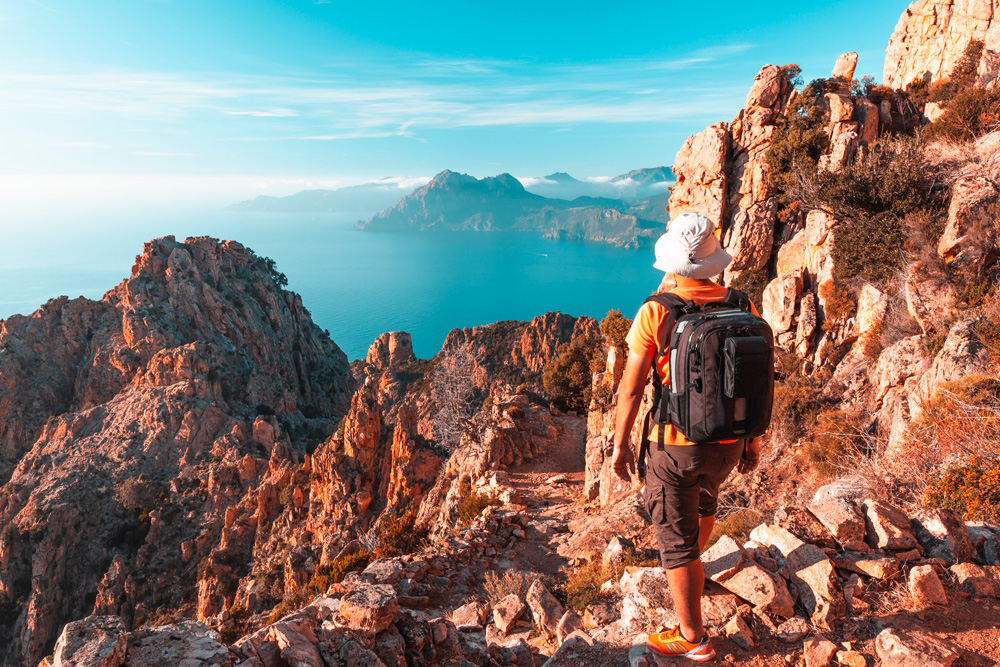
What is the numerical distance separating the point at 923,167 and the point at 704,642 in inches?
480

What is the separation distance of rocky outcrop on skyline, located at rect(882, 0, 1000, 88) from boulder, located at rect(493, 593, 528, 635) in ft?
55.7

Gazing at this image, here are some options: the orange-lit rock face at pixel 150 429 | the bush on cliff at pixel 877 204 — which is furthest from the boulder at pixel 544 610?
the orange-lit rock face at pixel 150 429

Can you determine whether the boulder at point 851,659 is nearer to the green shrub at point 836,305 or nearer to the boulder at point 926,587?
the boulder at point 926,587

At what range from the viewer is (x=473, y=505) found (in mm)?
12070

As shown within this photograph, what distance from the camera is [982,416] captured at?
5.41 meters

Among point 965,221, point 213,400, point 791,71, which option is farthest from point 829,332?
point 213,400

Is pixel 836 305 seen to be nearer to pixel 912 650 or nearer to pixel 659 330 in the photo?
pixel 912 650

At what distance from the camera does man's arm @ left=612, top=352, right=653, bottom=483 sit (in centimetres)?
265

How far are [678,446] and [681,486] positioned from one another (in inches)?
10.6

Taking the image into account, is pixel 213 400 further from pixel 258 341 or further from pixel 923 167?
pixel 923 167

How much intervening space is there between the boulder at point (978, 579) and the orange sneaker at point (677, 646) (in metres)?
1.97

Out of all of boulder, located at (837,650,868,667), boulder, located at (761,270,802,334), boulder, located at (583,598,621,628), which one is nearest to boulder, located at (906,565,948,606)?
boulder, located at (837,650,868,667)

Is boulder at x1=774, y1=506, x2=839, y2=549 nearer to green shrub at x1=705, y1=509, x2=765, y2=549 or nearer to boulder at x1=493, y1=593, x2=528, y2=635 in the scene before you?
green shrub at x1=705, y1=509, x2=765, y2=549

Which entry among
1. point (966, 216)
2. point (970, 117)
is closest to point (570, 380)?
point (966, 216)
